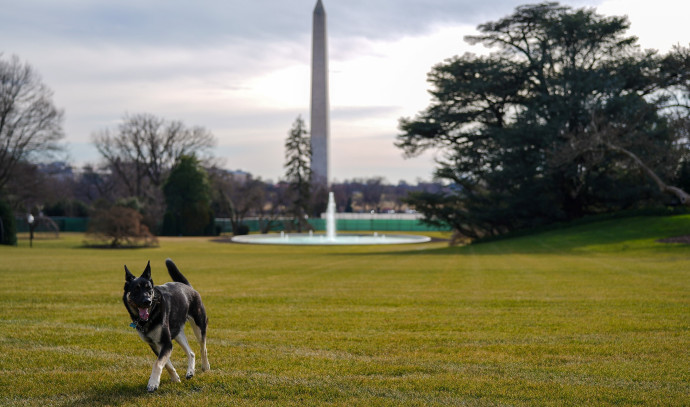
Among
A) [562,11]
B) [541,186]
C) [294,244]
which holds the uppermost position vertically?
[562,11]

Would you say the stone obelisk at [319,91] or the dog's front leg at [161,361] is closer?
the dog's front leg at [161,361]

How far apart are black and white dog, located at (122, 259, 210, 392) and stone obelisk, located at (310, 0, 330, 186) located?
56.2 metres

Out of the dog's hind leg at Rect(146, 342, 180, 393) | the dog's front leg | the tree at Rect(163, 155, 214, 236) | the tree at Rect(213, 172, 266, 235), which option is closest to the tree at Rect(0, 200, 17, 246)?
the tree at Rect(163, 155, 214, 236)

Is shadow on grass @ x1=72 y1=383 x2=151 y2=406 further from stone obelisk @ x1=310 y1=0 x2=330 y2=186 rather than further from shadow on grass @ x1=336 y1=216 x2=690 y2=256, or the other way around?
stone obelisk @ x1=310 y1=0 x2=330 y2=186

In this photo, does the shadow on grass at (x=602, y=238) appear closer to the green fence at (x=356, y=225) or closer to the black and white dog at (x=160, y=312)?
the black and white dog at (x=160, y=312)

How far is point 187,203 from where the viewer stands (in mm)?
65188

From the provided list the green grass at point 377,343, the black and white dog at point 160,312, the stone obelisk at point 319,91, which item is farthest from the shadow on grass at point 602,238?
the stone obelisk at point 319,91

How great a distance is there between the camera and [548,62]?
40.6m

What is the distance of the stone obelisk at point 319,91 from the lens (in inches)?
2366

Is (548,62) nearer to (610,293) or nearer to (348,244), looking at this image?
(348,244)

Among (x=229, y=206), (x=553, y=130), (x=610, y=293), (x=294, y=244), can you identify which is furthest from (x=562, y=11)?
(x=229, y=206)

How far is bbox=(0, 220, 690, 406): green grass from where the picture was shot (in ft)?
19.4

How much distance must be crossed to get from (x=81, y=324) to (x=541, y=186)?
3378cm

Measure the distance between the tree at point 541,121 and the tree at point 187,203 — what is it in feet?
93.9
